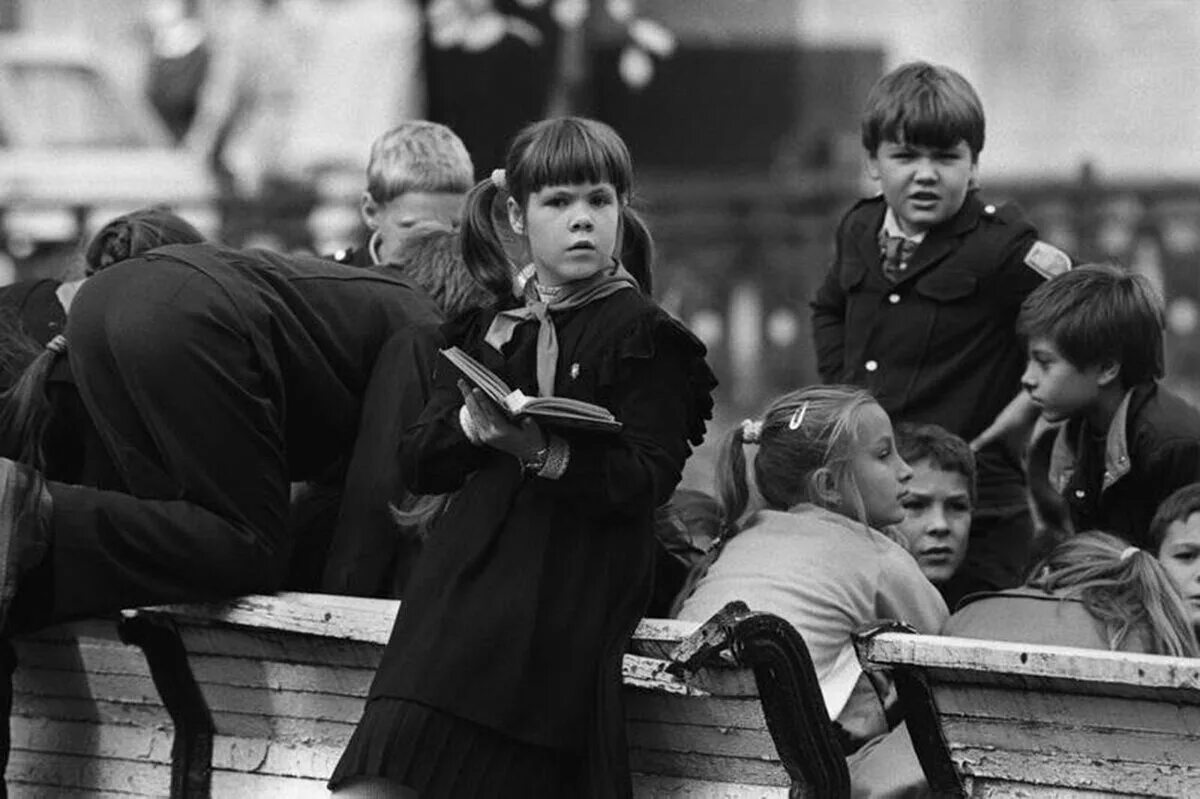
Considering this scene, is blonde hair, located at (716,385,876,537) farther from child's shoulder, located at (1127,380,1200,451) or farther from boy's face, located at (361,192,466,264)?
boy's face, located at (361,192,466,264)

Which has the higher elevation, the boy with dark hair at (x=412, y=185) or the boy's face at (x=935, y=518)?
the boy with dark hair at (x=412, y=185)

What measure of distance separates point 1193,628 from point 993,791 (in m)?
0.94

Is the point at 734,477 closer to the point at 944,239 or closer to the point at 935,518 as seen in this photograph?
the point at 935,518

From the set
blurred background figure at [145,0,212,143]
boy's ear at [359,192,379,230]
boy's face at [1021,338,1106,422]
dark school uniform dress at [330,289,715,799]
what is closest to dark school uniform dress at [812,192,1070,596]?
boy's face at [1021,338,1106,422]

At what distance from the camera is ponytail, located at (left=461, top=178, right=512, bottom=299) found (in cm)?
570

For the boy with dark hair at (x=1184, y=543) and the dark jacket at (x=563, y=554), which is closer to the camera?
the dark jacket at (x=563, y=554)

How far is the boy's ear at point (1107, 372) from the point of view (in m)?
6.32

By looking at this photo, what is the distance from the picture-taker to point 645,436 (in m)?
5.31

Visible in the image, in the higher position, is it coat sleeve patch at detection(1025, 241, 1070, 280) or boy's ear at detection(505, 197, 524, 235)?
boy's ear at detection(505, 197, 524, 235)

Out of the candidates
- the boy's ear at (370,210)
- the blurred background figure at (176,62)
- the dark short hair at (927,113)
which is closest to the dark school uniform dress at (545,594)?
the dark short hair at (927,113)

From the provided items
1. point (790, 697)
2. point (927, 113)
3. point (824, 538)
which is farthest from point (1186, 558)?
point (927, 113)

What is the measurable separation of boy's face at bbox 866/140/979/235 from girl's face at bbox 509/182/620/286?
1.37 m

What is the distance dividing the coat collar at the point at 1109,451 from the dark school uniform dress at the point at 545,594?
1.18 meters

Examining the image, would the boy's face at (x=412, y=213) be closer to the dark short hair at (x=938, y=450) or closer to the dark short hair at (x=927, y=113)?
the dark short hair at (x=927, y=113)
